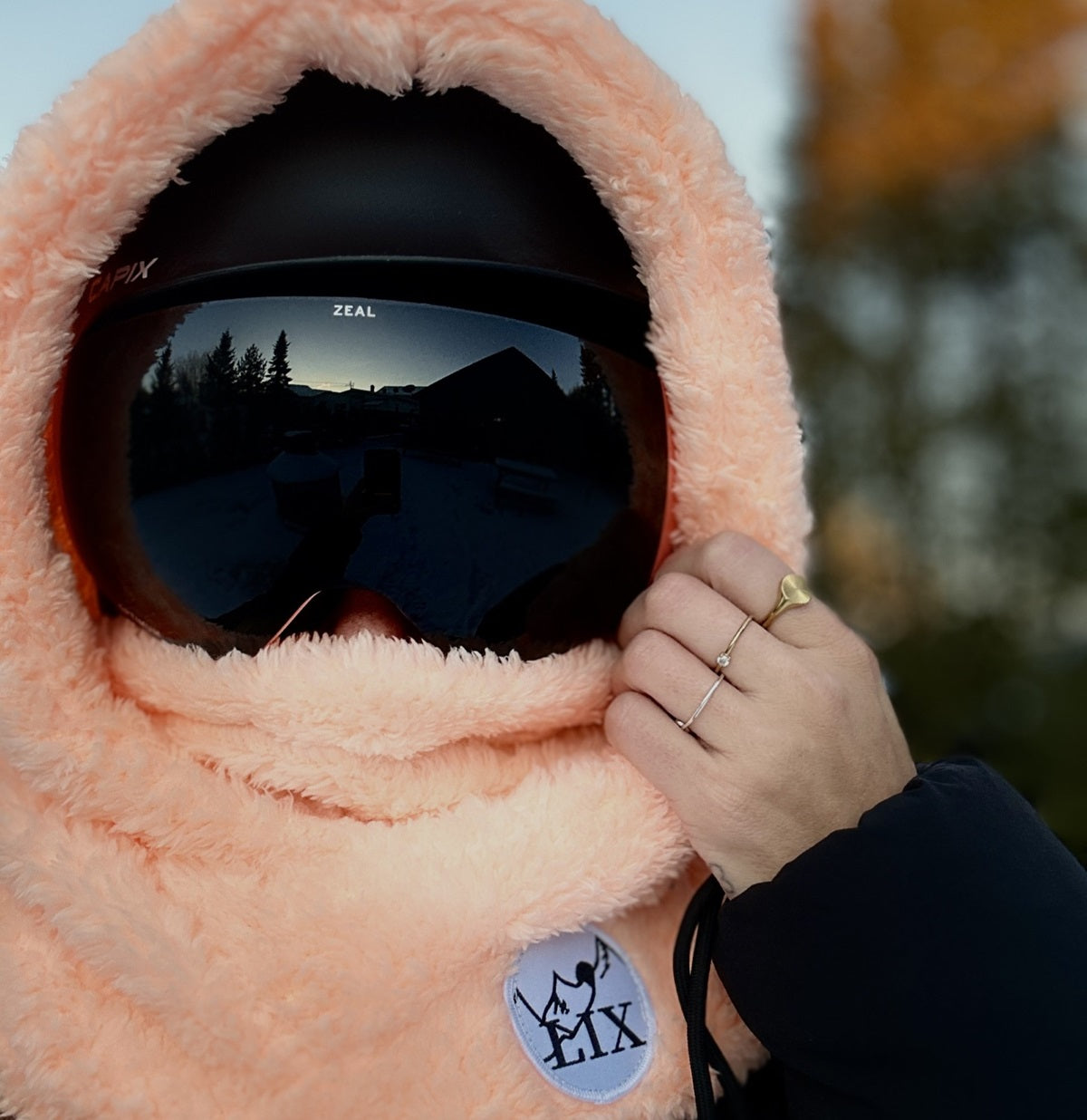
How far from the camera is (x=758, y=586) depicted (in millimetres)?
929

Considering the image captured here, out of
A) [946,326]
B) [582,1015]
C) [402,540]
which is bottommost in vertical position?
[946,326]

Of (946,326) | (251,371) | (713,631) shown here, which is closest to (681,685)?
(713,631)

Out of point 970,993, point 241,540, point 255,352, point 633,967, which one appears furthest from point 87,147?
point 970,993

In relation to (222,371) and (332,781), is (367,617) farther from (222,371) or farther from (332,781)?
(222,371)

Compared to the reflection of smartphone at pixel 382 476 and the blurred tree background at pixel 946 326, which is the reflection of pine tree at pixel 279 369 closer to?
the reflection of smartphone at pixel 382 476

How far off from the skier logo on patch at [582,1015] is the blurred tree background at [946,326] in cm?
401

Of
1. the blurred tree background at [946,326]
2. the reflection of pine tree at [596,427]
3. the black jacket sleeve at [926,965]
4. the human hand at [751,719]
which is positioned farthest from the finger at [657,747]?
the blurred tree background at [946,326]

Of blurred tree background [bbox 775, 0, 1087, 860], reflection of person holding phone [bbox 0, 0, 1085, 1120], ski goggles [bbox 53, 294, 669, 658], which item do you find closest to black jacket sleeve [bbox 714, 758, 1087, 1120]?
reflection of person holding phone [bbox 0, 0, 1085, 1120]

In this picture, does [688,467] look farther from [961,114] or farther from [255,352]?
[961,114]

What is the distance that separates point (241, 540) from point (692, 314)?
18.5 inches

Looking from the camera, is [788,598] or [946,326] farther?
[946,326]

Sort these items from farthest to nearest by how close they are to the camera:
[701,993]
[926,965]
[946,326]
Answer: [946,326] → [701,993] → [926,965]

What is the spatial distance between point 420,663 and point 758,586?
316mm

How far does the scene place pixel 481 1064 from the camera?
868mm
